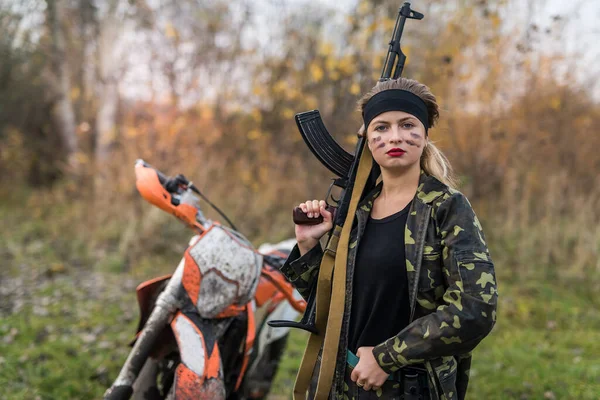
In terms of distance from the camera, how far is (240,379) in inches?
103

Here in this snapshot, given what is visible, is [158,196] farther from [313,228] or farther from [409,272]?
[409,272]

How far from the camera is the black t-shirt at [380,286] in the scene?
1708 millimetres

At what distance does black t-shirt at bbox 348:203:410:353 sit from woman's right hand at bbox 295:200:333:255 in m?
0.18

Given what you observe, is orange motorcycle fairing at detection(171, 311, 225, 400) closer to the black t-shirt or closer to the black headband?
the black t-shirt

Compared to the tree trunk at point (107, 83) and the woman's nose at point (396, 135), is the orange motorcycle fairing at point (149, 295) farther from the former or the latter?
the tree trunk at point (107, 83)

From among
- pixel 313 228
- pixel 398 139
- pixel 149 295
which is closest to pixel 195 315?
pixel 149 295

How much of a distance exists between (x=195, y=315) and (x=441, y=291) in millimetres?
1193

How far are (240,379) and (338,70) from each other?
5.45 m

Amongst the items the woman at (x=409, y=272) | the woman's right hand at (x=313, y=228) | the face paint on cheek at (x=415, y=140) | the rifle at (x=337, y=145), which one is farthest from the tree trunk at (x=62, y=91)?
the face paint on cheek at (x=415, y=140)

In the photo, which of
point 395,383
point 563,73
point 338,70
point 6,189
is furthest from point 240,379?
point 6,189

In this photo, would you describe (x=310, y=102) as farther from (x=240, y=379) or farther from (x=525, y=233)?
(x=240, y=379)

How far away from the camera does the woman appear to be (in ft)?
5.06

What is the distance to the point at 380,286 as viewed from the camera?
1727 mm

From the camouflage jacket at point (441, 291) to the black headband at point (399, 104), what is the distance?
0.22m
